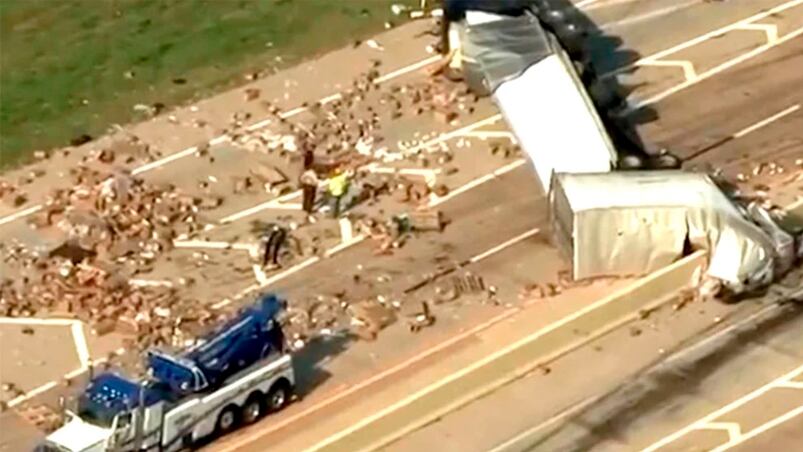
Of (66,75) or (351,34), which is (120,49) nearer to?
(66,75)

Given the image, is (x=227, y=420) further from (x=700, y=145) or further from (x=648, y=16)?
(x=648, y=16)

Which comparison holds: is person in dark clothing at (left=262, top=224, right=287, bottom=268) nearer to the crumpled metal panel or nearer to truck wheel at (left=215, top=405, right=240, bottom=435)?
truck wheel at (left=215, top=405, right=240, bottom=435)

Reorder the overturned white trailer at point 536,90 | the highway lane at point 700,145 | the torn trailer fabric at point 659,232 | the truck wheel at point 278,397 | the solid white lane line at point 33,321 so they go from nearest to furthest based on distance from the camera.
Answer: the highway lane at point 700,145 < the truck wheel at point 278,397 < the torn trailer fabric at point 659,232 < the solid white lane line at point 33,321 < the overturned white trailer at point 536,90

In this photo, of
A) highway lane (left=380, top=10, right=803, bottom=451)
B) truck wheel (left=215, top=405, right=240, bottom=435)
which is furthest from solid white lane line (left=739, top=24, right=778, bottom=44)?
truck wheel (left=215, top=405, right=240, bottom=435)

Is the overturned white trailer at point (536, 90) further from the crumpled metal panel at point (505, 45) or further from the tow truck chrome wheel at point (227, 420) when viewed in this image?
the tow truck chrome wheel at point (227, 420)

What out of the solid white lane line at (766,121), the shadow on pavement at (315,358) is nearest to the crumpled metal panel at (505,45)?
the solid white lane line at (766,121)
